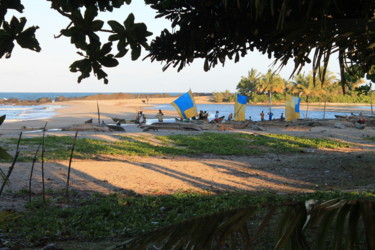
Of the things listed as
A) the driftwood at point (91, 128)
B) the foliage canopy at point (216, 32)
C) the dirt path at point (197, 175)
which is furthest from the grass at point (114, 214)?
the driftwood at point (91, 128)

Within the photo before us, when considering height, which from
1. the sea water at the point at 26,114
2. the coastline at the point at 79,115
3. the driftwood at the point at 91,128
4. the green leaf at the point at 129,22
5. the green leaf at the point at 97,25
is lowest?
the sea water at the point at 26,114

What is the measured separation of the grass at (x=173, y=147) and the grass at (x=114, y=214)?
5.21 m

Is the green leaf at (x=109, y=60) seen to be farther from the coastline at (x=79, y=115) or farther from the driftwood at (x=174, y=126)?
the driftwood at (x=174, y=126)

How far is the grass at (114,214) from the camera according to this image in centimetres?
494

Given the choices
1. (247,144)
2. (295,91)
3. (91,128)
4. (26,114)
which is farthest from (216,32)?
(295,91)

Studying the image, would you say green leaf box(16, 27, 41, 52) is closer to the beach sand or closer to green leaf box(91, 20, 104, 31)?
green leaf box(91, 20, 104, 31)

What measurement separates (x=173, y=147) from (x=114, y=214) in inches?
359

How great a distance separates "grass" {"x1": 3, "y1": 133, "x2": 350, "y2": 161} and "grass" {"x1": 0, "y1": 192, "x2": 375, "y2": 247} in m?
5.21

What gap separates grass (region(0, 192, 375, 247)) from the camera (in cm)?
494

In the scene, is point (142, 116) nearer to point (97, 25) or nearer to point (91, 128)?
point (91, 128)

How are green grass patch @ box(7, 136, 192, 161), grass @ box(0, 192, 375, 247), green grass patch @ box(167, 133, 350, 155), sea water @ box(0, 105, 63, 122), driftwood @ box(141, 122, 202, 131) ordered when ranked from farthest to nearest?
sea water @ box(0, 105, 63, 122), driftwood @ box(141, 122, 202, 131), green grass patch @ box(167, 133, 350, 155), green grass patch @ box(7, 136, 192, 161), grass @ box(0, 192, 375, 247)

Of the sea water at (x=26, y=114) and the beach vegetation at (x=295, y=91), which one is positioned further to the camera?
the beach vegetation at (x=295, y=91)

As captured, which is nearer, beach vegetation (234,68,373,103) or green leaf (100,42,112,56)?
green leaf (100,42,112,56)

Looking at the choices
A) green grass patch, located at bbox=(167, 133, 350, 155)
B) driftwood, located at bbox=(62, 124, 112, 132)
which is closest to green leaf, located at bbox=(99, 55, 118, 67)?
green grass patch, located at bbox=(167, 133, 350, 155)
